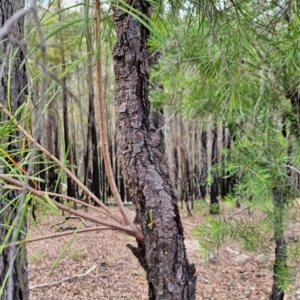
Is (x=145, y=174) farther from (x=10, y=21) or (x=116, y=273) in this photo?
(x=116, y=273)

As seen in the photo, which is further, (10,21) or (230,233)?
(230,233)

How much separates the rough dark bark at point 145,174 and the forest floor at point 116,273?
1.54 metres

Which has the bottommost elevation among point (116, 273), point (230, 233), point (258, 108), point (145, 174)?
point (116, 273)

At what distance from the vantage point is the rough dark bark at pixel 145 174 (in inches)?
32.4

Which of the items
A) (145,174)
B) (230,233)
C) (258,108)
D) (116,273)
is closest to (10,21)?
(145,174)

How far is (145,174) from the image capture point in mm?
Answer: 867

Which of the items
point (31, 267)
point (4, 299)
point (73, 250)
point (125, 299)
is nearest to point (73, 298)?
point (125, 299)

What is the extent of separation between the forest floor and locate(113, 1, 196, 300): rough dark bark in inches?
60.5

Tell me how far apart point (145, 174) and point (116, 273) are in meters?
2.39

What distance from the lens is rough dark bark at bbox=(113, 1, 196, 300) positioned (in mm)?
822

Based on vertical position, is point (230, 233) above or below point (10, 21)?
below

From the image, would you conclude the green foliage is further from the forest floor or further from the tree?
the forest floor

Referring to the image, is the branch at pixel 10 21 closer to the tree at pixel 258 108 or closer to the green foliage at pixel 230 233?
the tree at pixel 258 108

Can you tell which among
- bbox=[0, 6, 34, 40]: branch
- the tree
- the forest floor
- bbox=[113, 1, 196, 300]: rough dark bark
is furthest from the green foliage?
bbox=[0, 6, 34, 40]: branch
